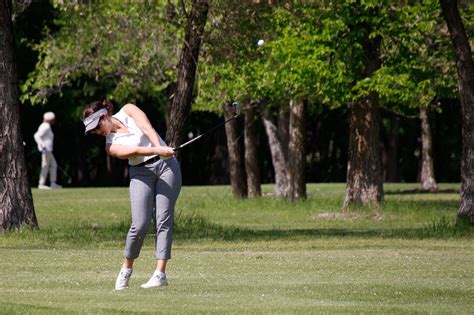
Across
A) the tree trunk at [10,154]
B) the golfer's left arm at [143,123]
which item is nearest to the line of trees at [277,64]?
the tree trunk at [10,154]

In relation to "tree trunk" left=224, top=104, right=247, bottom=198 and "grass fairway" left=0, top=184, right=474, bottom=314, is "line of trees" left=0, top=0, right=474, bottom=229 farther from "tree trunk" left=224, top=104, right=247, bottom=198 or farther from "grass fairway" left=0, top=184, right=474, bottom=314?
"grass fairway" left=0, top=184, right=474, bottom=314

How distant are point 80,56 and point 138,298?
28.4 m

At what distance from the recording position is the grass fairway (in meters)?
12.5

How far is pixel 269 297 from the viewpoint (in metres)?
13.1

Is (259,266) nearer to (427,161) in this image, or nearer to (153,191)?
(153,191)

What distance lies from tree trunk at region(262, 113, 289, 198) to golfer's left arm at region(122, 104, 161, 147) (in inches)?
1026

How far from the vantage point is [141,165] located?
1365 cm

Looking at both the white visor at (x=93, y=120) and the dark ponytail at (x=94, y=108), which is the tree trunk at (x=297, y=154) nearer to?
the dark ponytail at (x=94, y=108)

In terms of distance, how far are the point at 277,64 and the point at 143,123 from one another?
19.0 m

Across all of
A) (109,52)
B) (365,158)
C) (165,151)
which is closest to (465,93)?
(365,158)

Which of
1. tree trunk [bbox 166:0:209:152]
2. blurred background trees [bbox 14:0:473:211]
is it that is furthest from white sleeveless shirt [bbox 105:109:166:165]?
tree trunk [bbox 166:0:209:152]

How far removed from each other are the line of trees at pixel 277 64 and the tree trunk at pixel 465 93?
22 mm

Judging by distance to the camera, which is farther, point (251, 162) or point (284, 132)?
point (284, 132)

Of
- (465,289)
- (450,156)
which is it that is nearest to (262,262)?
(465,289)
